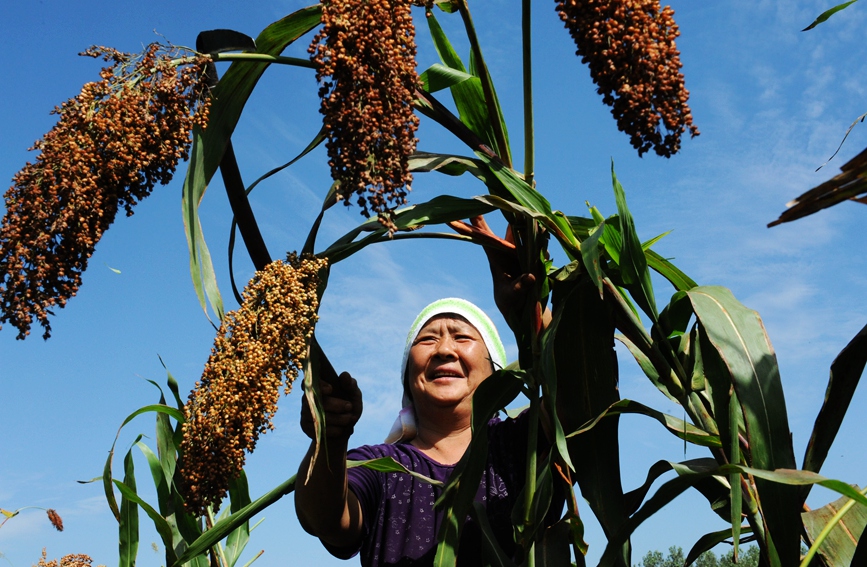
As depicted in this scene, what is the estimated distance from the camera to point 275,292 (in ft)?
4.44

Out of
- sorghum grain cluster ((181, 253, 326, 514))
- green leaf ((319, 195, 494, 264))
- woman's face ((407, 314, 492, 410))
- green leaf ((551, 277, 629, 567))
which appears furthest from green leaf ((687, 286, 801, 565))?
woman's face ((407, 314, 492, 410))

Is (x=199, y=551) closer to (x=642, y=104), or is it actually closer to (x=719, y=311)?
(x=719, y=311)

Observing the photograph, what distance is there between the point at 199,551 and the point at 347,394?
48cm

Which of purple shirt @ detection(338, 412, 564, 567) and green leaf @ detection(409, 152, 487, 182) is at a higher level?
green leaf @ detection(409, 152, 487, 182)

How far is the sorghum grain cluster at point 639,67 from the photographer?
3.70ft

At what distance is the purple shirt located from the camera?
2.28 meters

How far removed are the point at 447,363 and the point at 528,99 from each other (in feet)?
4.33

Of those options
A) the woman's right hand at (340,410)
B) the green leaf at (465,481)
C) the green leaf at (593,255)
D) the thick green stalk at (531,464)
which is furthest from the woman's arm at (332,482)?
the green leaf at (593,255)

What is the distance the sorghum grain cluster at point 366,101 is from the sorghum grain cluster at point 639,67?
0.30 m

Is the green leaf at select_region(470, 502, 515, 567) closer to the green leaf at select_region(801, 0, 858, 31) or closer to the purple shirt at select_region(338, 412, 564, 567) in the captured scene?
the purple shirt at select_region(338, 412, 564, 567)

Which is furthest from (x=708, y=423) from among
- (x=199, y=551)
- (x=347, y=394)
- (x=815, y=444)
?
(x=199, y=551)

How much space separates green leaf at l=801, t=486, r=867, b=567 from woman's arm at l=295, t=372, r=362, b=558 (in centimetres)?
99

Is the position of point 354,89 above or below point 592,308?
above

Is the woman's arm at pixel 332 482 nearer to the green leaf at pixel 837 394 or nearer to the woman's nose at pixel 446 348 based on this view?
the woman's nose at pixel 446 348
